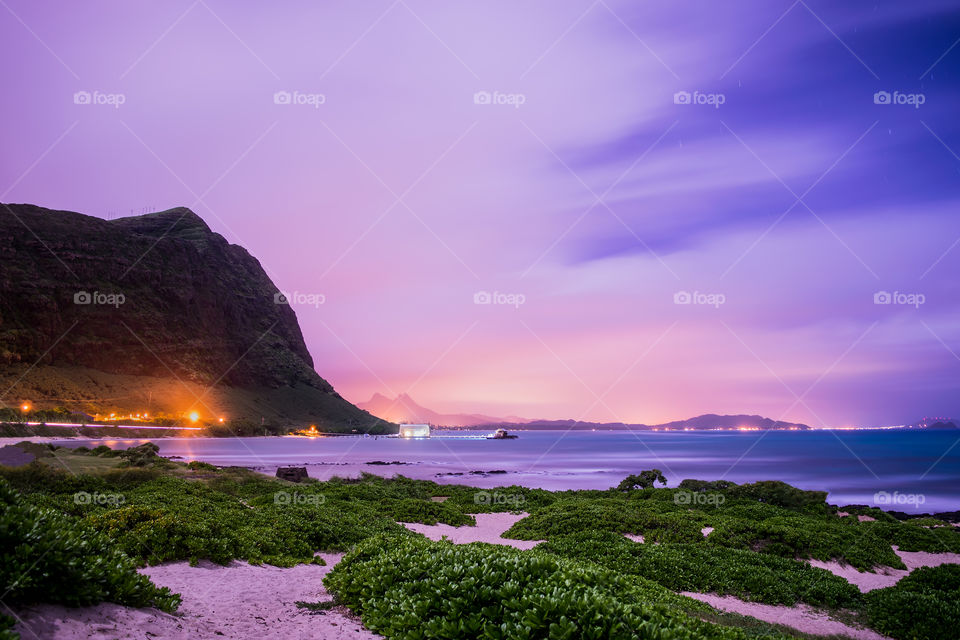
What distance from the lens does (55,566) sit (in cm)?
581

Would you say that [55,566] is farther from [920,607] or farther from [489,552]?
[920,607]

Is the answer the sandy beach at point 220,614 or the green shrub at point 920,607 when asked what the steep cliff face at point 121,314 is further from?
the green shrub at point 920,607

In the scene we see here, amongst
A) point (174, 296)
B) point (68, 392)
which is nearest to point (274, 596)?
point (68, 392)

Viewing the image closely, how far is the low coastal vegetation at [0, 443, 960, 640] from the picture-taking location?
19.4 ft

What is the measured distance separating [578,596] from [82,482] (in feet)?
58.9

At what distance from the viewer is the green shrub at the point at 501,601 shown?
5.64 metres

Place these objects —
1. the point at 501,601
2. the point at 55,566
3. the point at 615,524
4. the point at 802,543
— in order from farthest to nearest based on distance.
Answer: the point at 615,524 < the point at 802,543 < the point at 501,601 < the point at 55,566

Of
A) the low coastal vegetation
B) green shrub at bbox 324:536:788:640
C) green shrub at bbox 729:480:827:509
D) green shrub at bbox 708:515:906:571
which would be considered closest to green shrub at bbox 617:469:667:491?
the low coastal vegetation

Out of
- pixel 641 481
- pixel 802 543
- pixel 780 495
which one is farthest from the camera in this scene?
pixel 641 481

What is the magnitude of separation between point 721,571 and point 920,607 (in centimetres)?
378

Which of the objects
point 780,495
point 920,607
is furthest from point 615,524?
point 780,495

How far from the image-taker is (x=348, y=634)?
7.54m

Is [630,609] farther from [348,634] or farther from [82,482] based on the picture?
[82,482]

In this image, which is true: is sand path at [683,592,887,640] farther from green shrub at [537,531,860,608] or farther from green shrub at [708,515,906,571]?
green shrub at [708,515,906,571]
